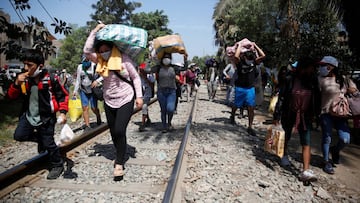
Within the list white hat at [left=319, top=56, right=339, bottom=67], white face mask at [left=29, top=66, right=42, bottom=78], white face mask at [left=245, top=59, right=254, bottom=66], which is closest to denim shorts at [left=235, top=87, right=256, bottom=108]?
white face mask at [left=245, top=59, right=254, bottom=66]

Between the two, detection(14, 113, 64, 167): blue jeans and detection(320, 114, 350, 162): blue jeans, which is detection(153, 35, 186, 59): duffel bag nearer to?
detection(14, 113, 64, 167): blue jeans

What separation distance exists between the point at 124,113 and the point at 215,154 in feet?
6.58

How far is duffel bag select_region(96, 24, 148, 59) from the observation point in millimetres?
3727

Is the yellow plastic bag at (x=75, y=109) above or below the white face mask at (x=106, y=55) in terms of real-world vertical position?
below

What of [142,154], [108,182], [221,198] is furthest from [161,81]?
[221,198]

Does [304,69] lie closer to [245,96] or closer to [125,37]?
[245,96]

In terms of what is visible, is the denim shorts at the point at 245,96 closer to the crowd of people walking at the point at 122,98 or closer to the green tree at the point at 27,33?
the crowd of people walking at the point at 122,98

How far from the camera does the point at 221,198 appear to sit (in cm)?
352

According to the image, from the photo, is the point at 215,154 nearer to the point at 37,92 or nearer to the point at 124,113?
the point at 124,113

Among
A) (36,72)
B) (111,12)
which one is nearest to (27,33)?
(36,72)

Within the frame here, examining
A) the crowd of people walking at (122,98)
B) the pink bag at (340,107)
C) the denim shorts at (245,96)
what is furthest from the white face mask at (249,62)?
the pink bag at (340,107)

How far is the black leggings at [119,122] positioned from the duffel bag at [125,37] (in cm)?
74

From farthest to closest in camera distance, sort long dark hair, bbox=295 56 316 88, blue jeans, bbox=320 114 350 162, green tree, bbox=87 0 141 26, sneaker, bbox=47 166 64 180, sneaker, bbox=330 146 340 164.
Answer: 1. green tree, bbox=87 0 141 26
2. sneaker, bbox=330 146 340 164
3. blue jeans, bbox=320 114 350 162
4. long dark hair, bbox=295 56 316 88
5. sneaker, bbox=47 166 64 180

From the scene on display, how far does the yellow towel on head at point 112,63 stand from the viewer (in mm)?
3762
